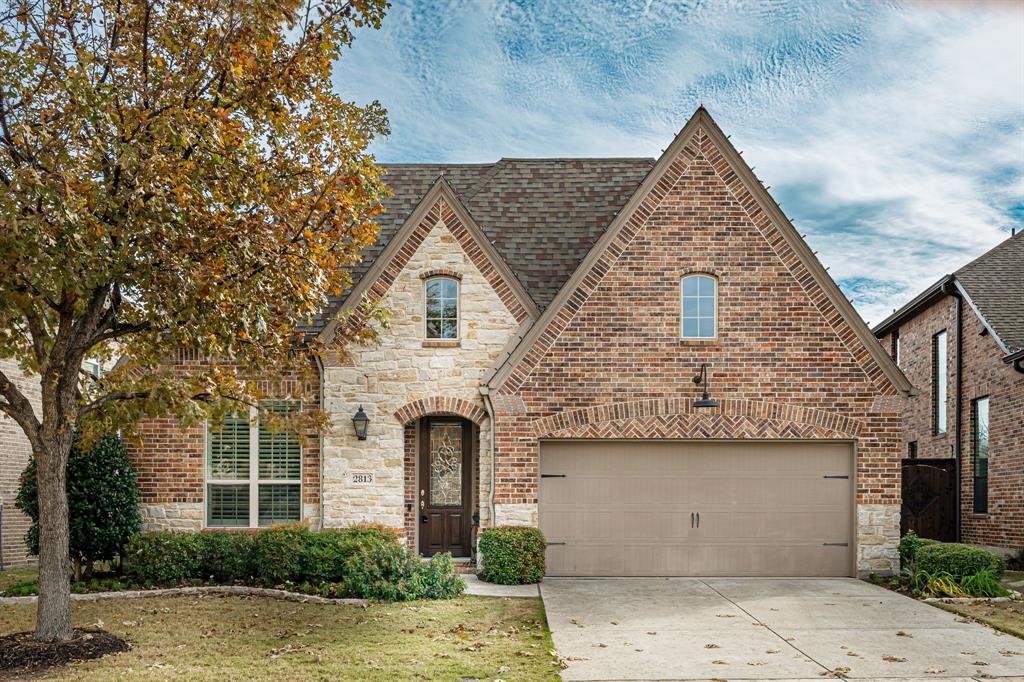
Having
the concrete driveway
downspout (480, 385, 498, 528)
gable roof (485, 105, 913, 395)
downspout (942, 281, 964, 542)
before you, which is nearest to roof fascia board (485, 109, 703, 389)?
gable roof (485, 105, 913, 395)

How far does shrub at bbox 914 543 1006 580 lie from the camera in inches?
516

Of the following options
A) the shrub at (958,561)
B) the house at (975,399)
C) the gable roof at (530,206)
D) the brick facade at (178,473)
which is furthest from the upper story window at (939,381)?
the brick facade at (178,473)

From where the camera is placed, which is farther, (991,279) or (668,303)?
(991,279)

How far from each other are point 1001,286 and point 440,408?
13.0m

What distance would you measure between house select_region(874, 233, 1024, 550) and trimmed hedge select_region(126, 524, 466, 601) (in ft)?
37.2

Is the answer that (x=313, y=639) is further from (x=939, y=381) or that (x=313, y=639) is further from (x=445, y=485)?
(x=939, y=381)

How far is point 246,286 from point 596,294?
698cm

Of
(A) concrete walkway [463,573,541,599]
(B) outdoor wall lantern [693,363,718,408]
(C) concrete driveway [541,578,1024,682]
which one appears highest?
(B) outdoor wall lantern [693,363,718,408]

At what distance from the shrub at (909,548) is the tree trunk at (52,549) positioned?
11.9m

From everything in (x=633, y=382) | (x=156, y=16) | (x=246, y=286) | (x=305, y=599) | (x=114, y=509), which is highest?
(x=156, y=16)

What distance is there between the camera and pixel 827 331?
14.9 meters

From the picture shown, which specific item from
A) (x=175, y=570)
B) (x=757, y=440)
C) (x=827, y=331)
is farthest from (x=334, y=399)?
(x=827, y=331)

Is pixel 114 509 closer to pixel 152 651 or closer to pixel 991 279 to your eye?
pixel 152 651

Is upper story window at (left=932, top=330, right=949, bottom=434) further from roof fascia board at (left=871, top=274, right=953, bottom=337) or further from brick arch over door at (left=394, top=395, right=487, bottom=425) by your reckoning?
brick arch over door at (left=394, top=395, right=487, bottom=425)
